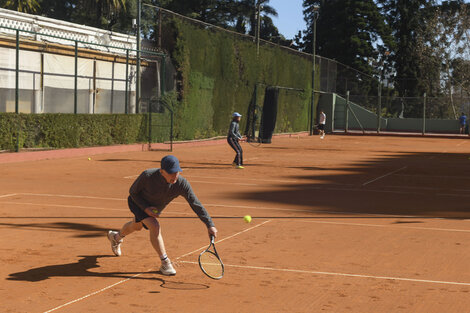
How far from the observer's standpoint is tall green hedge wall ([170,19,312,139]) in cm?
3206

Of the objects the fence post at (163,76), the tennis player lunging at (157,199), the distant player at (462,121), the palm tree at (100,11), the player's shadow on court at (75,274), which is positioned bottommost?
the player's shadow on court at (75,274)

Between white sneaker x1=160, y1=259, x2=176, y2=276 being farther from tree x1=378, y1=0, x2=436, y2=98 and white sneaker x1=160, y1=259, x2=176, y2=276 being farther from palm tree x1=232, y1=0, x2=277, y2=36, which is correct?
tree x1=378, y1=0, x2=436, y2=98

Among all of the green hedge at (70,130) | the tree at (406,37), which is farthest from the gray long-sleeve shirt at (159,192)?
the tree at (406,37)

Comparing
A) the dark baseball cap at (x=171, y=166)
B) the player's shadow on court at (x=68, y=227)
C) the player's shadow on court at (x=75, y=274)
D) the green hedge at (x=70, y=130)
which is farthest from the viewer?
the green hedge at (x=70, y=130)

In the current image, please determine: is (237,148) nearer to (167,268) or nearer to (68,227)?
(68,227)

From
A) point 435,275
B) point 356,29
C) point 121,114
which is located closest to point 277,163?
point 121,114

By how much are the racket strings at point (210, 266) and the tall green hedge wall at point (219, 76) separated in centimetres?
2422

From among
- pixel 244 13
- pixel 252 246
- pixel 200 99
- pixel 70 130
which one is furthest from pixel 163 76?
pixel 244 13

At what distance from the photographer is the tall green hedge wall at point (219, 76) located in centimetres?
3206

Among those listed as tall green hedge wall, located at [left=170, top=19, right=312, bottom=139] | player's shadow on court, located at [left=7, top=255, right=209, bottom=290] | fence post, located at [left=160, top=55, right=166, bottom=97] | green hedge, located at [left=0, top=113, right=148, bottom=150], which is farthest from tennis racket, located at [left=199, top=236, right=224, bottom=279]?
tall green hedge wall, located at [left=170, top=19, right=312, bottom=139]

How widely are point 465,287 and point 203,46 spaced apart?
27.7 m

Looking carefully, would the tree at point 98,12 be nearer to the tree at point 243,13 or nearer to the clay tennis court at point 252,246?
the tree at point 243,13

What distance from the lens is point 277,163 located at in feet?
75.7

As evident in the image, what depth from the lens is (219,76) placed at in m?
35.9
